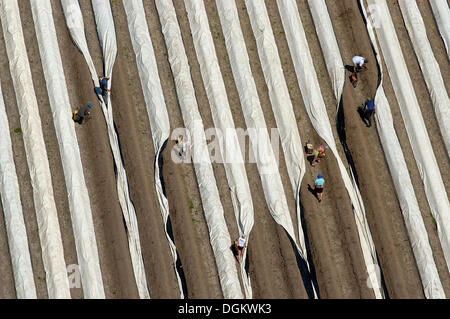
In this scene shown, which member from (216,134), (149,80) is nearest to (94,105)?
(149,80)

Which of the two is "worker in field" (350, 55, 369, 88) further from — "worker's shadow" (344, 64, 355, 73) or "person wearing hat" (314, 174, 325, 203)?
"person wearing hat" (314, 174, 325, 203)

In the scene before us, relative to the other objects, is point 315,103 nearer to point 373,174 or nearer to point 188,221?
point 373,174

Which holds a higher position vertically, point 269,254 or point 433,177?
point 433,177


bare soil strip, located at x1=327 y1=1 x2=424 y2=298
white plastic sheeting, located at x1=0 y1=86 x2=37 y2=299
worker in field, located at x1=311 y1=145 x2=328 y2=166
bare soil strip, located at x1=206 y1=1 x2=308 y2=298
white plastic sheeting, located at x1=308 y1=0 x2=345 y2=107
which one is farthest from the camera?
white plastic sheeting, located at x1=308 y1=0 x2=345 y2=107

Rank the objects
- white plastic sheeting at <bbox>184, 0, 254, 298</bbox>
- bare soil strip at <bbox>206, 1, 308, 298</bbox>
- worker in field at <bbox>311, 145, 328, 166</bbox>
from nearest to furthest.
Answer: bare soil strip at <bbox>206, 1, 308, 298</bbox>, white plastic sheeting at <bbox>184, 0, 254, 298</bbox>, worker in field at <bbox>311, 145, 328, 166</bbox>

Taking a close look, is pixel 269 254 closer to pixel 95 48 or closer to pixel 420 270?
pixel 420 270

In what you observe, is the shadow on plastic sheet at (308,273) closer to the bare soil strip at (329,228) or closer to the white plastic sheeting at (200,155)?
the bare soil strip at (329,228)

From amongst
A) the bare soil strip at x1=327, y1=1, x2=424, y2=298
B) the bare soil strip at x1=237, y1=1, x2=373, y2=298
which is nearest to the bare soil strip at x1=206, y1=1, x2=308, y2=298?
the bare soil strip at x1=237, y1=1, x2=373, y2=298
